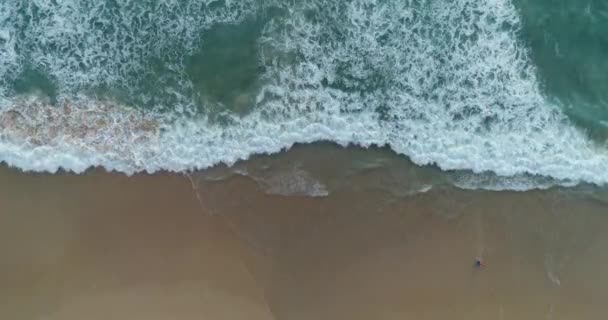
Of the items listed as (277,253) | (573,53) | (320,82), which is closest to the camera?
(277,253)

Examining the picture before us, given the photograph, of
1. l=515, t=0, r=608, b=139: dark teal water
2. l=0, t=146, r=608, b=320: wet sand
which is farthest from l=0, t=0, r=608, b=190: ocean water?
l=0, t=146, r=608, b=320: wet sand

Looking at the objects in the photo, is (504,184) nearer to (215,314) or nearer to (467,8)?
(467,8)

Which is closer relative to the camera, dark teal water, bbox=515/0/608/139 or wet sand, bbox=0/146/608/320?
wet sand, bbox=0/146/608/320

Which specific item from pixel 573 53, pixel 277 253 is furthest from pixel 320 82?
pixel 573 53

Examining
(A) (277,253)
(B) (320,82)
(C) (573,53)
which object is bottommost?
(A) (277,253)

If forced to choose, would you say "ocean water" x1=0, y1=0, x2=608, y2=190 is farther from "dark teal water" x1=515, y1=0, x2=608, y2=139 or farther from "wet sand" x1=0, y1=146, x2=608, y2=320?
"wet sand" x1=0, y1=146, x2=608, y2=320

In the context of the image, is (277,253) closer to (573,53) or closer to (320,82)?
(320,82)
